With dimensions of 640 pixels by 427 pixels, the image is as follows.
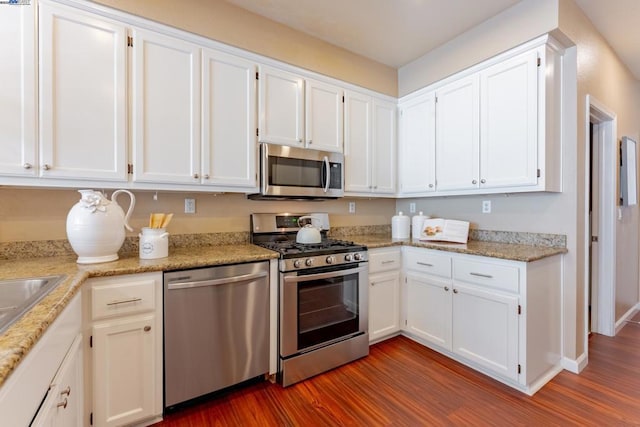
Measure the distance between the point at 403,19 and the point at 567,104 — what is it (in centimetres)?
142

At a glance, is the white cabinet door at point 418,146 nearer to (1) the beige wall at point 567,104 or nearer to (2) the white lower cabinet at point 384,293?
(1) the beige wall at point 567,104

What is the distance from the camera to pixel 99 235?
1.64 metres

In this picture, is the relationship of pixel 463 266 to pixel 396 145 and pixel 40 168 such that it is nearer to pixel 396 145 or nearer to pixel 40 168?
pixel 396 145

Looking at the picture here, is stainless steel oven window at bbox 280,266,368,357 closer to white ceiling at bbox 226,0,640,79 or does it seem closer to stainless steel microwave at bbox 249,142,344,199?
stainless steel microwave at bbox 249,142,344,199

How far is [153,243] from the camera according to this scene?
1.83 metres

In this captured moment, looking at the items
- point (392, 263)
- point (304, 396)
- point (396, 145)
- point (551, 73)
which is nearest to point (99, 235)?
point (304, 396)

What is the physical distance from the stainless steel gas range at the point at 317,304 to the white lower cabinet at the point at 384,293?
0.13 m

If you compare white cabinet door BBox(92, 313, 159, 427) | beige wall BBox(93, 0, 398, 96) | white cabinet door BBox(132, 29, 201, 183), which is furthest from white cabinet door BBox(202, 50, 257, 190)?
white cabinet door BBox(92, 313, 159, 427)

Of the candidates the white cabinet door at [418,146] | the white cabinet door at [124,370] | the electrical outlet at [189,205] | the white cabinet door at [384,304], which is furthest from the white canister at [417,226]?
Result: the white cabinet door at [124,370]

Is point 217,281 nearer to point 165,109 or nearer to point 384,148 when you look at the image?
point 165,109

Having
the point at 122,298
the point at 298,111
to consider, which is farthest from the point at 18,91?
the point at 298,111

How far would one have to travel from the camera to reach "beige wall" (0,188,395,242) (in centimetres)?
180

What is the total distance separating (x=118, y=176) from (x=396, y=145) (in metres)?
2.54

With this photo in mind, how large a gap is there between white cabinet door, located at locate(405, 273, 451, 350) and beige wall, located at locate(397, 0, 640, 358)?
795 mm
